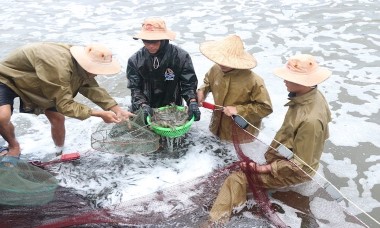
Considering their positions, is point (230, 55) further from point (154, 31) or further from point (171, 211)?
point (171, 211)

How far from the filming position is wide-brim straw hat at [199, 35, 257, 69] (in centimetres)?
420

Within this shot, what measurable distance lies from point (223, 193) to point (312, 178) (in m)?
0.94

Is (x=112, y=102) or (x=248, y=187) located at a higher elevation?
(x=112, y=102)

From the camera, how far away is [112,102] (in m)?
4.70

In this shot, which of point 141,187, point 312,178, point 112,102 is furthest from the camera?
point 112,102

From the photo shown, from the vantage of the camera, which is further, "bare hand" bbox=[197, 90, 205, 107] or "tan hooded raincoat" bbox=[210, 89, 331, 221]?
"bare hand" bbox=[197, 90, 205, 107]

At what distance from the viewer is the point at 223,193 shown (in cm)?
389

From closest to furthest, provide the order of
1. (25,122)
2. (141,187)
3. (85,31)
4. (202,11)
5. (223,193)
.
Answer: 1. (223,193)
2. (141,187)
3. (25,122)
4. (85,31)
5. (202,11)

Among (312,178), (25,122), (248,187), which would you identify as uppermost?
(312,178)

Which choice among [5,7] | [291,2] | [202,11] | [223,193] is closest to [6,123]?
[223,193]

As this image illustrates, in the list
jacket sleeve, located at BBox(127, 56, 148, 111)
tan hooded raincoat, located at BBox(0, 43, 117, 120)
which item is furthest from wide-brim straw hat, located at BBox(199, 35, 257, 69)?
tan hooded raincoat, located at BBox(0, 43, 117, 120)

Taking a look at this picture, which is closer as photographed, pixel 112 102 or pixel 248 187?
pixel 248 187

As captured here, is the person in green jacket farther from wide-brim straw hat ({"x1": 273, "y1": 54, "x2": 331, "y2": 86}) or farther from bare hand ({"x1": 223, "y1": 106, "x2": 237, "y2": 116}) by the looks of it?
wide-brim straw hat ({"x1": 273, "y1": 54, "x2": 331, "y2": 86})

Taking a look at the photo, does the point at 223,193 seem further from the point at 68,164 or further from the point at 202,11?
the point at 202,11
